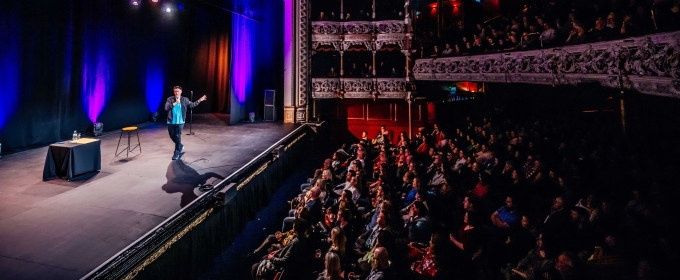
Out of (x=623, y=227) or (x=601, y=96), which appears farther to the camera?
(x=601, y=96)

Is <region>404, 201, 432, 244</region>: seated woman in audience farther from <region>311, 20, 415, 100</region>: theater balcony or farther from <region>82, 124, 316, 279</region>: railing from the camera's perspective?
<region>311, 20, 415, 100</region>: theater balcony

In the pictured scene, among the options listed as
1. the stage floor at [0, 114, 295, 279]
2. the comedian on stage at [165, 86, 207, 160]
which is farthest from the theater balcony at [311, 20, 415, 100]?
the comedian on stage at [165, 86, 207, 160]

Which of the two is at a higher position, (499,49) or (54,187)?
(499,49)

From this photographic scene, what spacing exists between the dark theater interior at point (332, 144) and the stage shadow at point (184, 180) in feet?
0.20

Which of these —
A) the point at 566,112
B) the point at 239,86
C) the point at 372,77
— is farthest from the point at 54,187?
the point at 566,112

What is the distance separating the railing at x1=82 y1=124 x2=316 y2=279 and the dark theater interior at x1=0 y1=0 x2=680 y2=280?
3cm

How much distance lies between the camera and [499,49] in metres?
10.2

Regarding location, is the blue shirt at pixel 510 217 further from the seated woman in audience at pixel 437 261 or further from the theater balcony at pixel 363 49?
the theater balcony at pixel 363 49

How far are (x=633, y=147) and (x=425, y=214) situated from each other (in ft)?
19.7

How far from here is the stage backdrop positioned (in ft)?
28.1

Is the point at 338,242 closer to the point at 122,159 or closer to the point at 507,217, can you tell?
the point at 507,217

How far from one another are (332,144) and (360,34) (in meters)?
4.54

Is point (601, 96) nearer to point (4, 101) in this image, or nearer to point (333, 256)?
point (333, 256)

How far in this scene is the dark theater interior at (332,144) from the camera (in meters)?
4.55
